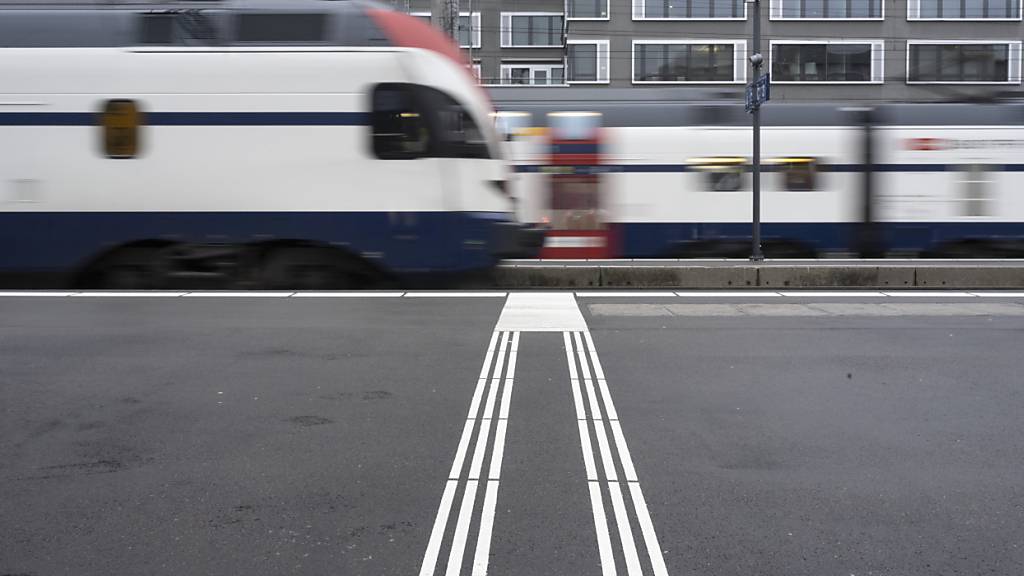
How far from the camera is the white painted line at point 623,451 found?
215 inches

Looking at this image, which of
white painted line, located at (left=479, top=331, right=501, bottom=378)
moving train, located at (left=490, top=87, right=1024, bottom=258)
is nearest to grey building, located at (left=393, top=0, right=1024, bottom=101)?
moving train, located at (left=490, top=87, right=1024, bottom=258)

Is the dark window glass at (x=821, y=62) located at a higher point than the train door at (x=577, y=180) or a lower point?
higher

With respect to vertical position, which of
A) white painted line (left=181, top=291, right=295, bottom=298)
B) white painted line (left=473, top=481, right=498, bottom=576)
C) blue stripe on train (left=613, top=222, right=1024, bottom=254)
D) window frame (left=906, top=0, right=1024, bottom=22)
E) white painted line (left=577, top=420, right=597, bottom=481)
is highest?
window frame (left=906, top=0, right=1024, bottom=22)

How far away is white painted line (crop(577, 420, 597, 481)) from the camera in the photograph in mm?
5485

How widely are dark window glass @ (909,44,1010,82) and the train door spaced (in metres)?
38.4

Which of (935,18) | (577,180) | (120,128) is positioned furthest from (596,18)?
(120,128)

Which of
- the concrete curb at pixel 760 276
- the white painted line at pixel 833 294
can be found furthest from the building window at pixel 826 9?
the white painted line at pixel 833 294

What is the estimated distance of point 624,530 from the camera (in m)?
4.59

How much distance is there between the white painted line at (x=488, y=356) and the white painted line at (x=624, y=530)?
3.15 meters

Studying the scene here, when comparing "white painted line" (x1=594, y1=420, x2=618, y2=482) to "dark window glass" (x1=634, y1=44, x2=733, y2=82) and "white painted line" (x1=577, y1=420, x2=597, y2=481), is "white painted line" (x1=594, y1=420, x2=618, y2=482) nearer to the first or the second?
"white painted line" (x1=577, y1=420, x2=597, y2=481)

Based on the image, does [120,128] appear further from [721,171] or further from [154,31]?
[721,171]

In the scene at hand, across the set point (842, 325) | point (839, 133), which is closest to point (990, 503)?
point (842, 325)

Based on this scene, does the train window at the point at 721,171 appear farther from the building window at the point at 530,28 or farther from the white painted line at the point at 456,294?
the building window at the point at 530,28

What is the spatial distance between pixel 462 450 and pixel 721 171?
14915 mm
